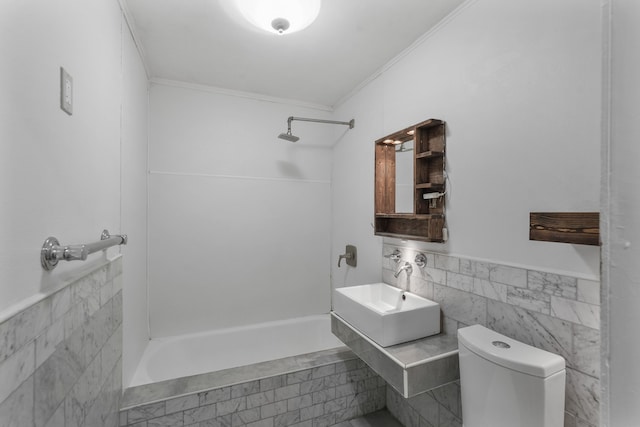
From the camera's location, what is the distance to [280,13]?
4.94ft

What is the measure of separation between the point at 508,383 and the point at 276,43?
2.15m

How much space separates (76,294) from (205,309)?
157 centimetres

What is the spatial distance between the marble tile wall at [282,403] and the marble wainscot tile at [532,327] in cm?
106

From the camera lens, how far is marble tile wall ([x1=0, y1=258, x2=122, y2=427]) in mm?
729

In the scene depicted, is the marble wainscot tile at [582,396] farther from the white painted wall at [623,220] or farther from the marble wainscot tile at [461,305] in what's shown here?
the white painted wall at [623,220]

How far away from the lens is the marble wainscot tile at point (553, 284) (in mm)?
1124

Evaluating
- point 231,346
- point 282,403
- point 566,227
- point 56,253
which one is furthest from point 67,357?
point 566,227

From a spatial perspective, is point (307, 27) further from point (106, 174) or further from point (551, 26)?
point (106, 174)

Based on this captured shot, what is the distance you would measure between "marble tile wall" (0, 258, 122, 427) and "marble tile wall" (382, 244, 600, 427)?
1.69 metres

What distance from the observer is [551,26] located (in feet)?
3.89

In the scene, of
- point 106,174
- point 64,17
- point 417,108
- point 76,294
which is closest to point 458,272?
point 417,108

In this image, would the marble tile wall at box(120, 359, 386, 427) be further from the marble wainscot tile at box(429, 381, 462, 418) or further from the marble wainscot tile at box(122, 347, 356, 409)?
the marble wainscot tile at box(429, 381, 462, 418)

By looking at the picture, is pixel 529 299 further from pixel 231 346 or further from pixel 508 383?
pixel 231 346

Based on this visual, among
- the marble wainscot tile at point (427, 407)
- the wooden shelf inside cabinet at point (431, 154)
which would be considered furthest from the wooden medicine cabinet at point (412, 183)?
the marble wainscot tile at point (427, 407)
